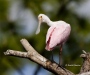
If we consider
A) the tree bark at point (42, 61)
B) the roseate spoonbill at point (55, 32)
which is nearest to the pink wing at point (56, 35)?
the roseate spoonbill at point (55, 32)

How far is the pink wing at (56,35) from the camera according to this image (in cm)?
144

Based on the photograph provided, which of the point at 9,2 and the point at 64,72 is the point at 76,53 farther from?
the point at 64,72

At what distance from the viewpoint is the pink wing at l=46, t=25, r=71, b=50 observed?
1444mm

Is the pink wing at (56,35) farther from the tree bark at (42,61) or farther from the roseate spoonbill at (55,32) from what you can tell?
the tree bark at (42,61)

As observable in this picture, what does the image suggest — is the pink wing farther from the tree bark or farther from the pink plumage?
the tree bark

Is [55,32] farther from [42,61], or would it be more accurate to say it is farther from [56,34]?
[42,61]

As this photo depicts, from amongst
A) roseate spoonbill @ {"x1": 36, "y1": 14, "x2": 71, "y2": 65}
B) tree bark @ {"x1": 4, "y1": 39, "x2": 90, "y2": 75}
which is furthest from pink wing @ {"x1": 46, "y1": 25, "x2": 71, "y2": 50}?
tree bark @ {"x1": 4, "y1": 39, "x2": 90, "y2": 75}

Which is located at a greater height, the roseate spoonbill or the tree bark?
the roseate spoonbill

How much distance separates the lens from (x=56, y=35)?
4.83ft

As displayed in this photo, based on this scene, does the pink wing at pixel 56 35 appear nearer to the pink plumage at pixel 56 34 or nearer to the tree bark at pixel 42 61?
the pink plumage at pixel 56 34

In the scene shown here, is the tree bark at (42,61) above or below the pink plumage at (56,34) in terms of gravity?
below

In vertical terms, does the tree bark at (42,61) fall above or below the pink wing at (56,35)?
below

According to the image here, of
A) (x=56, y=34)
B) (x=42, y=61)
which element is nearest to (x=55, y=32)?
(x=56, y=34)

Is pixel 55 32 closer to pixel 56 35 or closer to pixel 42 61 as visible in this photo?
pixel 56 35
